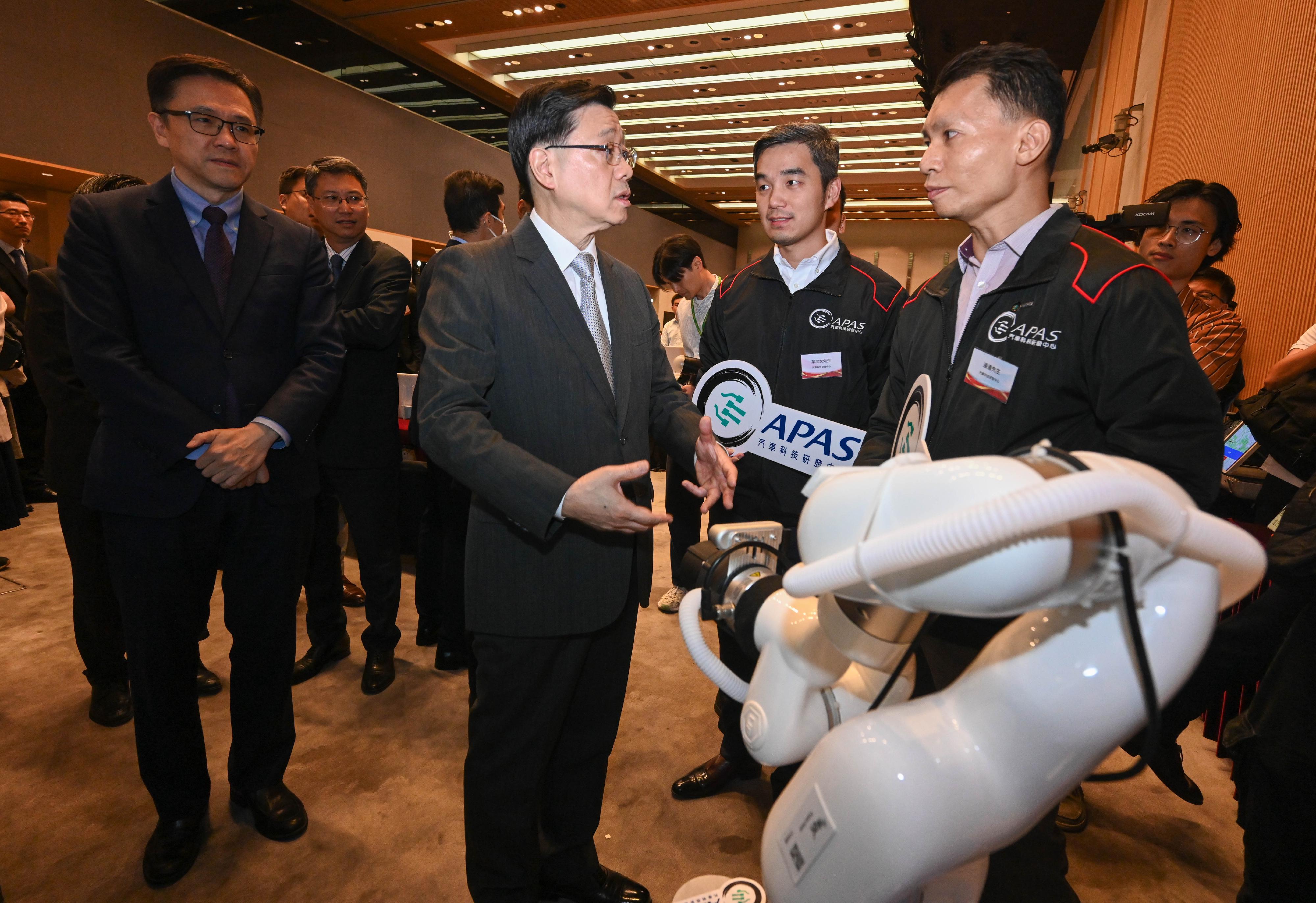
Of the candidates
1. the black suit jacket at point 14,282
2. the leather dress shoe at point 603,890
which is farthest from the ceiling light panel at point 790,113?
the leather dress shoe at point 603,890

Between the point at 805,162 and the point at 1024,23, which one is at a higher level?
the point at 1024,23

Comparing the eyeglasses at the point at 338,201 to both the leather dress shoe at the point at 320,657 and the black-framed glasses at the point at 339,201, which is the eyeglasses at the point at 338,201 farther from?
the leather dress shoe at the point at 320,657

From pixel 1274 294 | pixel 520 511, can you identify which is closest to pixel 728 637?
pixel 520 511

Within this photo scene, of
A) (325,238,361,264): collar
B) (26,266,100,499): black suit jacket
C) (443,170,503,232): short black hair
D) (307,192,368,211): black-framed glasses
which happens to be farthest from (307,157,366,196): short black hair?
(26,266,100,499): black suit jacket

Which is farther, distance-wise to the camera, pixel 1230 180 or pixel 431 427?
pixel 1230 180

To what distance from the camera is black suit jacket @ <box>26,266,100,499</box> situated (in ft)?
7.27

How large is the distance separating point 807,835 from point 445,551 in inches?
90.0

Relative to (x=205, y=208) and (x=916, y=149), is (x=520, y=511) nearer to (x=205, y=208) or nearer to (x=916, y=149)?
(x=205, y=208)

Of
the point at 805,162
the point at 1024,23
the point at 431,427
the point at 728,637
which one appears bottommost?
the point at 728,637

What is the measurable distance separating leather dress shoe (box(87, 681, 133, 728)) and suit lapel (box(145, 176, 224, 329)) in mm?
1472

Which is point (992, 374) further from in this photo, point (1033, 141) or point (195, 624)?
point (195, 624)

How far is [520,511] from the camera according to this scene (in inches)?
46.4

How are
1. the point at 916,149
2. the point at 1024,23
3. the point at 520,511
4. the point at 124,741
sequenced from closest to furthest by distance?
1. the point at 520,511
2. the point at 124,741
3. the point at 1024,23
4. the point at 916,149

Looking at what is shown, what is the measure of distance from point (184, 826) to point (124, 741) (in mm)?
736
